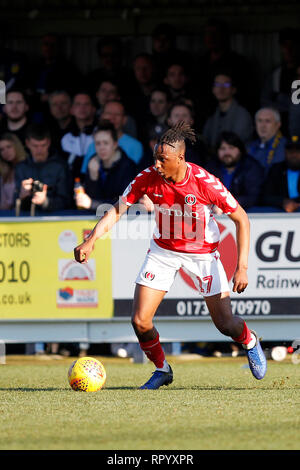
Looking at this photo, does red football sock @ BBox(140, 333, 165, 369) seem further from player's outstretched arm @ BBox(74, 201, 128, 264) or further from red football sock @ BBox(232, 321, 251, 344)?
player's outstretched arm @ BBox(74, 201, 128, 264)

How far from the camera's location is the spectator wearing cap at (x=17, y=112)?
1321cm

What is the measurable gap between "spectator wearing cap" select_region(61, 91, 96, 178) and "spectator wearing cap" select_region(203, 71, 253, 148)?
1678 millimetres

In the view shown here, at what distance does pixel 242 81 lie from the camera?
12.9 metres

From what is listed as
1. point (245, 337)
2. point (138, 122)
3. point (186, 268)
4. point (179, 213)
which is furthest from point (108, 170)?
point (245, 337)

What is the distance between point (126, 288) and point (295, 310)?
76.4 inches

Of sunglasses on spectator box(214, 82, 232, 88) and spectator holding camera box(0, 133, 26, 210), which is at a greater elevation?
sunglasses on spectator box(214, 82, 232, 88)

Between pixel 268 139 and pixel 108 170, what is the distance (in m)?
2.04

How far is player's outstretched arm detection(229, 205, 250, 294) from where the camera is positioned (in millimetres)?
7559

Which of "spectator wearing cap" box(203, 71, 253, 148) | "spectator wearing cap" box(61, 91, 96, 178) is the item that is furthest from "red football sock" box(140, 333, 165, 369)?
"spectator wearing cap" box(61, 91, 96, 178)

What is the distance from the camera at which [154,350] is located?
8242 millimetres

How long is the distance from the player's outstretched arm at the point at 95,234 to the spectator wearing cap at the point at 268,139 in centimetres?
408

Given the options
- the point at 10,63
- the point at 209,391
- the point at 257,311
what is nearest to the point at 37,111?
the point at 10,63
